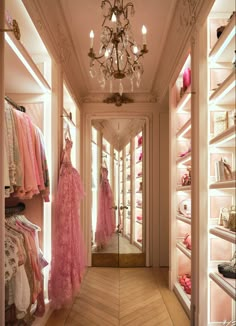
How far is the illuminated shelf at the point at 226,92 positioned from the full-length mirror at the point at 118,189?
109 inches

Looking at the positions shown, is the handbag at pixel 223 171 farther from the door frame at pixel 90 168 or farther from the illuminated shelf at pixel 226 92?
the door frame at pixel 90 168

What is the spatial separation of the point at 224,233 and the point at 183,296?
4.60ft

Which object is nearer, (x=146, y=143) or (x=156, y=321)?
(x=156, y=321)

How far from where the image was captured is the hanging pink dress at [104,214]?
15.3 ft

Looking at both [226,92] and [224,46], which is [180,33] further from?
[226,92]

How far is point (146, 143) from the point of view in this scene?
4684 mm

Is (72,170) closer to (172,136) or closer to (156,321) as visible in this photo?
(172,136)

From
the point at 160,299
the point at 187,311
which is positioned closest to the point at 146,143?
the point at 160,299

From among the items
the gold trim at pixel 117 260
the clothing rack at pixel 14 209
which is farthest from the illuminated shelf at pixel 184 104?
the gold trim at pixel 117 260

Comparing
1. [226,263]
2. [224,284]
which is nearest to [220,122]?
[226,263]

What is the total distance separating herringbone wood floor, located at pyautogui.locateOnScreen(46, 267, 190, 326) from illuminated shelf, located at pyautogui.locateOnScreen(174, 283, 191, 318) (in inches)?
2.2

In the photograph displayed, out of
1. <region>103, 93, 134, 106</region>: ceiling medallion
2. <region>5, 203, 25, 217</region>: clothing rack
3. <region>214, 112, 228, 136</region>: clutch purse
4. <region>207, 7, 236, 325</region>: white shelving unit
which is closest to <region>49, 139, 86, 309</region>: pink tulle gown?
<region>5, 203, 25, 217</region>: clothing rack

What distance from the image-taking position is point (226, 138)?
1.76m

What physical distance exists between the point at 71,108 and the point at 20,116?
213 centimetres
